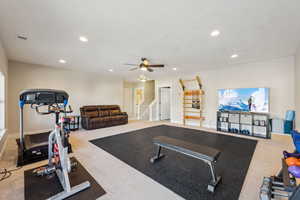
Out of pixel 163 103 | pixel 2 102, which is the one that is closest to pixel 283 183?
pixel 2 102

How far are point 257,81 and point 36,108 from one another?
679cm

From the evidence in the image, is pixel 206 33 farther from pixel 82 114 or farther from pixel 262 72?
pixel 82 114

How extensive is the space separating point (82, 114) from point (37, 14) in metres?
4.66

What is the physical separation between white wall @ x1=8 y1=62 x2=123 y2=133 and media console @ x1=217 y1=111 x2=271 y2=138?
236 inches

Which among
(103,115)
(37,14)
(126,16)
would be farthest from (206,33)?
(103,115)

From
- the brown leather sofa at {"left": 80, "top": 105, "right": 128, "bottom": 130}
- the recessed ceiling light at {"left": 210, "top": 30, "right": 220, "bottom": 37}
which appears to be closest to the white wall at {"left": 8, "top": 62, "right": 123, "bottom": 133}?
the brown leather sofa at {"left": 80, "top": 105, "right": 128, "bottom": 130}

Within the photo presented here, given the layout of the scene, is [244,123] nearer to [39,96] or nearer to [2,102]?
[39,96]

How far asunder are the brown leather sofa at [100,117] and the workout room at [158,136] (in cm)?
13

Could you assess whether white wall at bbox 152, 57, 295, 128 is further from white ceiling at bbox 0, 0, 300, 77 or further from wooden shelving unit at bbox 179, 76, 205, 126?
white ceiling at bbox 0, 0, 300, 77

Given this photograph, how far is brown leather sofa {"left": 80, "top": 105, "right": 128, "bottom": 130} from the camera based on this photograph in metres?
5.70

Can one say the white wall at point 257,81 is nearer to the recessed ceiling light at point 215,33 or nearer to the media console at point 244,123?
the media console at point 244,123

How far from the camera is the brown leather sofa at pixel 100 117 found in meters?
5.70

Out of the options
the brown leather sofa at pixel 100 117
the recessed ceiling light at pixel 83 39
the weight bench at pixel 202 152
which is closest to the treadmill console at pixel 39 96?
the recessed ceiling light at pixel 83 39

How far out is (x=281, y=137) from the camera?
4062 millimetres
